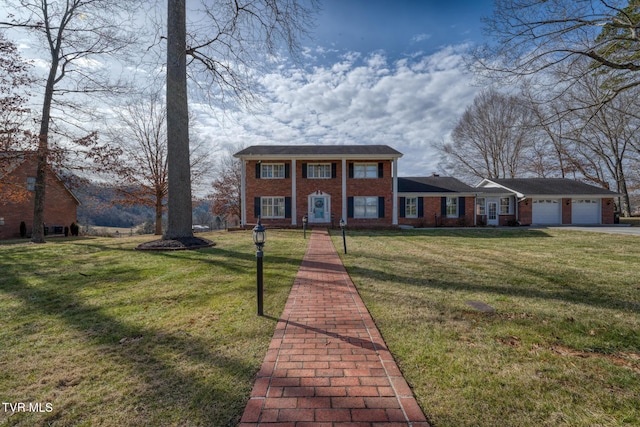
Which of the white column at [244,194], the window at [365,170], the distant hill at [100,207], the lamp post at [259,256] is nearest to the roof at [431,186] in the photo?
the window at [365,170]

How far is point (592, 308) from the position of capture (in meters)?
3.68

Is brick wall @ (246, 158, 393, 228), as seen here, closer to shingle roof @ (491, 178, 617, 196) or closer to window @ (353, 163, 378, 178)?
window @ (353, 163, 378, 178)

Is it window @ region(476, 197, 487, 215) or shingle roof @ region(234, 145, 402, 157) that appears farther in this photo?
window @ region(476, 197, 487, 215)

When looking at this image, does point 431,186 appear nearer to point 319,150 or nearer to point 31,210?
point 319,150

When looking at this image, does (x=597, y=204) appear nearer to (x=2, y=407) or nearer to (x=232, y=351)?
(x=232, y=351)

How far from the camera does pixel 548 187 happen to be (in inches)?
877

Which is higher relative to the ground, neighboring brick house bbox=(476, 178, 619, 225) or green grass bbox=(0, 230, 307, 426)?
neighboring brick house bbox=(476, 178, 619, 225)

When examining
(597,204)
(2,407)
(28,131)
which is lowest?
(2,407)

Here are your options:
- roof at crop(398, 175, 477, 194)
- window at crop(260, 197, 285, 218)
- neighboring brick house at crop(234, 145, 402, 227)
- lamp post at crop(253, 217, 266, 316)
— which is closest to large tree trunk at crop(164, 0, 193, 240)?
lamp post at crop(253, 217, 266, 316)

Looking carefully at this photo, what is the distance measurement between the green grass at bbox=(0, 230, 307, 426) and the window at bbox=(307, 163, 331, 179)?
13.6 metres

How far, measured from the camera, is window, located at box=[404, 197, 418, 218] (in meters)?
20.6

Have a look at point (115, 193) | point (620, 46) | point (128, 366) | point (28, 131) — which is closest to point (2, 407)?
point (128, 366)

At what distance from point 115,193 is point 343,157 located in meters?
18.1

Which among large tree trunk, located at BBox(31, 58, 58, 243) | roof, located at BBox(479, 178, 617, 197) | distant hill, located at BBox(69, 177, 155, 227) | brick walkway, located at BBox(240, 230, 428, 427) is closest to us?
brick walkway, located at BBox(240, 230, 428, 427)
